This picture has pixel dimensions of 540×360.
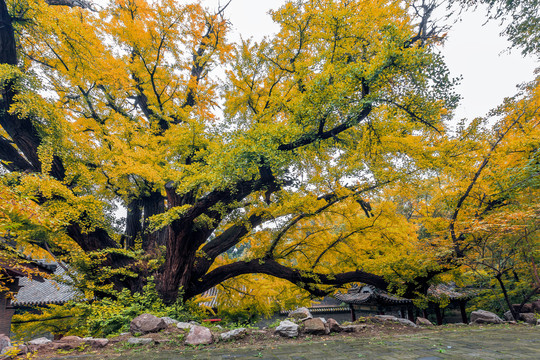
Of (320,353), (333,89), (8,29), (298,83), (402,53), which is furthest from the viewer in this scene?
(298,83)

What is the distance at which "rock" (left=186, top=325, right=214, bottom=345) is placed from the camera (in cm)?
454

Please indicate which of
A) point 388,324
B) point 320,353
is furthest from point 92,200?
point 388,324

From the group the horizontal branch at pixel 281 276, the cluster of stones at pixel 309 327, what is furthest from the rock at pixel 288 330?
the horizontal branch at pixel 281 276

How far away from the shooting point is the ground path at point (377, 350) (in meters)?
3.42

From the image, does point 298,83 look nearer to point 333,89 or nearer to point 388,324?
point 333,89

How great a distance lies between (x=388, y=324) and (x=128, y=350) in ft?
19.8

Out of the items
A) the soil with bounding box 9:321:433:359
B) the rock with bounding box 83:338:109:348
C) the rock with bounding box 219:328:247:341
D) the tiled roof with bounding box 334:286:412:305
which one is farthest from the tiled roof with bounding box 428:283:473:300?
the rock with bounding box 83:338:109:348

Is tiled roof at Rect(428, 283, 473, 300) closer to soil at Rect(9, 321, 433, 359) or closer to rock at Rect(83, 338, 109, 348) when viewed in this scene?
soil at Rect(9, 321, 433, 359)

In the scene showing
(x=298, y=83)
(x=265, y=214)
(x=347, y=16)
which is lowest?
(x=265, y=214)

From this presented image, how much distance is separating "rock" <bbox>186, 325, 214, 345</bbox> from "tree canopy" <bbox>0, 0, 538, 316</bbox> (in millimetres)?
2756

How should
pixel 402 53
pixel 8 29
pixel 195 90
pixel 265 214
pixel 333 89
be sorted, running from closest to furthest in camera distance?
pixel 402 53 → pixel 333 89 → pixel 8 29 → pixel 265 214 → pixel 195 90

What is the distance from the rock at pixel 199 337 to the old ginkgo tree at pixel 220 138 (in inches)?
105

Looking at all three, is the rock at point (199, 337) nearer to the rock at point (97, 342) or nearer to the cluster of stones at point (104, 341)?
the cluster of stones at point (104, 341)

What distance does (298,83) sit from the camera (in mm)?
7254
